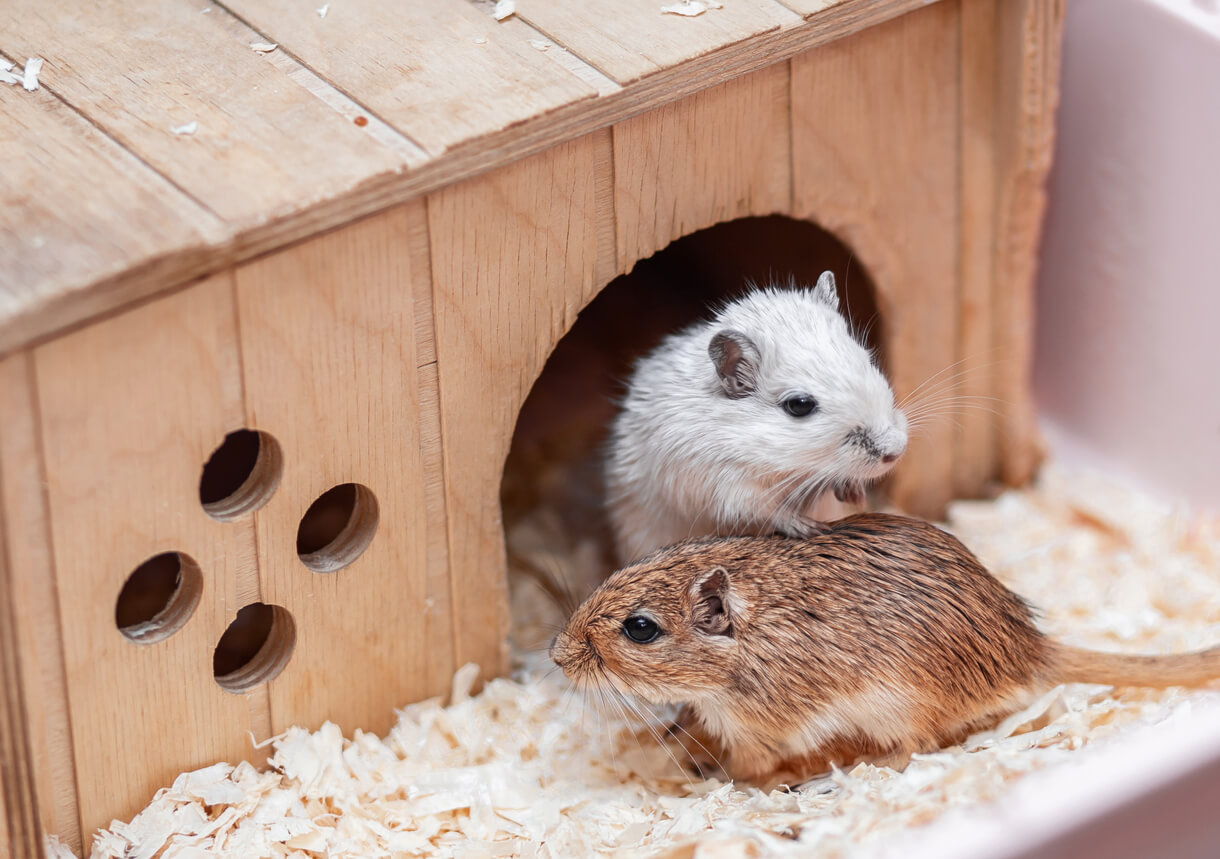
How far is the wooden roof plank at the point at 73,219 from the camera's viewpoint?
98.3 inches

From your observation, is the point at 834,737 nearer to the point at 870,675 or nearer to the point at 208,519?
the point at 870,675

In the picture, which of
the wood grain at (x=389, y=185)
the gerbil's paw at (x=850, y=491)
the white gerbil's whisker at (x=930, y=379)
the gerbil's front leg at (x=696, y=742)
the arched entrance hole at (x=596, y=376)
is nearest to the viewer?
the wood grain at (x=389, y=185)

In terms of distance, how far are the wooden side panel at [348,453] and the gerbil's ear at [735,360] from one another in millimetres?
584

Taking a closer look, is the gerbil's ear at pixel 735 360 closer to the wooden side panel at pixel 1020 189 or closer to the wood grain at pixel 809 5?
the wood grain at pixel 809 5

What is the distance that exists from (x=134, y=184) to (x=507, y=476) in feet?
5.92

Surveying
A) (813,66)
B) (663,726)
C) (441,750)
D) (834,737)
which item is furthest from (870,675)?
(813,66)

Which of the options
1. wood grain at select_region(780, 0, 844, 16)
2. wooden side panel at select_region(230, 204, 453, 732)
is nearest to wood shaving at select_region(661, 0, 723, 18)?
wood grain at select_region(780, 0, 844, 16)

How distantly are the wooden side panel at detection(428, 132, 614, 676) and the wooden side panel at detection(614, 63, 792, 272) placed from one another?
0.07 metres

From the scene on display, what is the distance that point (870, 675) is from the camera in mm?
3031

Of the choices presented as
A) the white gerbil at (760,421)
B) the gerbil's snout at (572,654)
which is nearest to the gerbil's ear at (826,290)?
the white gerbil at (760,421)

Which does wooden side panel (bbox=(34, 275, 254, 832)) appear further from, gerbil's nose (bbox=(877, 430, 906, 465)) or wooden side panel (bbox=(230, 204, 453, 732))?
gerbil's nose (bbox=(877, 430, 906, 465))

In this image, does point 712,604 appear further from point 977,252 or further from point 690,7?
point 977,252

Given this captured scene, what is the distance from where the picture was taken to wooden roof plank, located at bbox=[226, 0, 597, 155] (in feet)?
9.39

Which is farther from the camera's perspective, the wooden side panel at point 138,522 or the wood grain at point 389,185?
the wooden side panel at point 138,522
